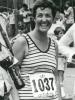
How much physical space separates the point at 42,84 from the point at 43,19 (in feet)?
1.88

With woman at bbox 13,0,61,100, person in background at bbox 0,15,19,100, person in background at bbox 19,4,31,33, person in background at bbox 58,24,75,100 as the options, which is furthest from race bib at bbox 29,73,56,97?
person in background at bbox 19,4,31,33

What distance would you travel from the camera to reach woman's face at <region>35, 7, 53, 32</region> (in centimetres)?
400

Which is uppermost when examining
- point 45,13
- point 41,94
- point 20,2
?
point 45,13

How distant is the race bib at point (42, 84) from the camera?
3.93 meters

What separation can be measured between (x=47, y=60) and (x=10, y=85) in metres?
0.93

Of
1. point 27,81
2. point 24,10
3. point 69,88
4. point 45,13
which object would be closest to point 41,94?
point 27,81

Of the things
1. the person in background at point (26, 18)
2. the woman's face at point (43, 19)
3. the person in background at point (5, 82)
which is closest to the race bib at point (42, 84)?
the woman's face at point (43, 19)

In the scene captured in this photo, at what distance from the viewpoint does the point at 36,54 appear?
3.96m

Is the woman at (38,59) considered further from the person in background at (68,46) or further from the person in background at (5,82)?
the person in background at (68,46)

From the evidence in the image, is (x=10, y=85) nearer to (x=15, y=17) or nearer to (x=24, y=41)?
(x=24, y=41)

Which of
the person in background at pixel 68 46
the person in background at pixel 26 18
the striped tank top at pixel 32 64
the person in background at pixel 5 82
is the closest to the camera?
the person in background at pixel 5 82

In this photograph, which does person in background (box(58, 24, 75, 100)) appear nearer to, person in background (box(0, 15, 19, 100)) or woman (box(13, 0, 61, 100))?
woman (box(13, 0, 61, 100))

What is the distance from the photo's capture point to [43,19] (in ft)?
13.1

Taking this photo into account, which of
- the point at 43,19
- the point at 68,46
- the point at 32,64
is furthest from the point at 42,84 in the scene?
the point at 68,46
